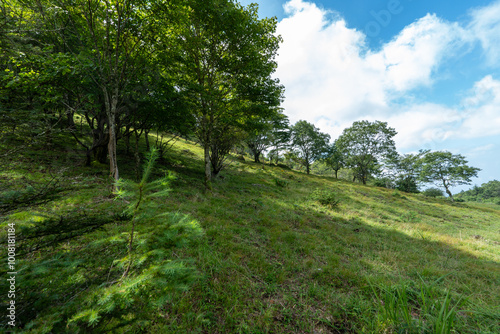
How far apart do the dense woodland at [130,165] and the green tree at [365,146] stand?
97.4ft

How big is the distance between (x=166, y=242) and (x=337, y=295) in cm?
367

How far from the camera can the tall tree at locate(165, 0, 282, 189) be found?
8703 millimetres

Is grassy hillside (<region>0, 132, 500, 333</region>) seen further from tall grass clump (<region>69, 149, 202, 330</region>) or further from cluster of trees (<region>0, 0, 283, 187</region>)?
cluster of trees (<region>0, 0, 283, 187</region>)

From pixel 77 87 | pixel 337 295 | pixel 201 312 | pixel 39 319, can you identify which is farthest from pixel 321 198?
pixel 77 87

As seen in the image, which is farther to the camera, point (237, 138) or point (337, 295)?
point (237, 138)

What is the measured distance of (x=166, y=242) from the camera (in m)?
2.06

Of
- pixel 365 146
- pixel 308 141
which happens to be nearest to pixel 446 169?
pixel 365 146

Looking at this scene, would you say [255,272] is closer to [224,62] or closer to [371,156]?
[224,62]

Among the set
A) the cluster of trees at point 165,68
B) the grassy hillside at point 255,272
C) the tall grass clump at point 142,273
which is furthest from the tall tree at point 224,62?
the tall grass clump at point 142,273

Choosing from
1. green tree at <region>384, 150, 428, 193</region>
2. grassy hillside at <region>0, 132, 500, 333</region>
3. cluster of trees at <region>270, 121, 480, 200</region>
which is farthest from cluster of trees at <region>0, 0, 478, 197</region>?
green tree at <region>384, 150, 428, 193</region>

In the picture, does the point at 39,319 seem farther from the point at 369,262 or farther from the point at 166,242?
the point at 369,262

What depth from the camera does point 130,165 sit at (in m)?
11.9

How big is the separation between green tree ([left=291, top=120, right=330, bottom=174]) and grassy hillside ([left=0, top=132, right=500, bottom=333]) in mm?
31915

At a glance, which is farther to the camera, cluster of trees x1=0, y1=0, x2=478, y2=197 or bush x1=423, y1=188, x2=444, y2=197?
bush x1=423, y1=188, x2=444, y2=197
